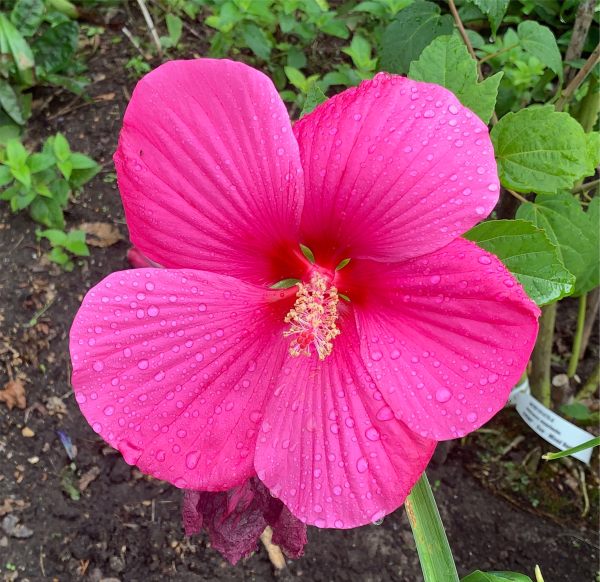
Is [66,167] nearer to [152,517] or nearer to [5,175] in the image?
[5,175]

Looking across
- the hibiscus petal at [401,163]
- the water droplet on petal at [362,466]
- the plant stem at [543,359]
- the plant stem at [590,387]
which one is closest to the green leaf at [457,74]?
the hibiscus petal at [401,163]

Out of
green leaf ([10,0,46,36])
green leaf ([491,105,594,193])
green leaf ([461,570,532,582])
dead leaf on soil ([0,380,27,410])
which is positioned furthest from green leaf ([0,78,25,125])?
green leaf ([461,570,532,582])

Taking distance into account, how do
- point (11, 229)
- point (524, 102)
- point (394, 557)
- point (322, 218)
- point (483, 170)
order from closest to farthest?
point (483, 170) < point (322, 218) < point (394, 557) < point (524, 102) < point (11, 229)

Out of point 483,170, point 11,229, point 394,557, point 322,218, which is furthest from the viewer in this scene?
point 11,229

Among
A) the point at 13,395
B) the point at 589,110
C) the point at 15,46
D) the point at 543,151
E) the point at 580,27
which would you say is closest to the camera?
the point at 543,151

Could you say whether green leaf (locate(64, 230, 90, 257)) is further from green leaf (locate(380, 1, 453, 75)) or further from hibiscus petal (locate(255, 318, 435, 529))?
hibiscus petal (locate(255, 318, 435, 529))

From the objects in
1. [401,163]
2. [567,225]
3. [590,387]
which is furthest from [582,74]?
Answer: [590,387]

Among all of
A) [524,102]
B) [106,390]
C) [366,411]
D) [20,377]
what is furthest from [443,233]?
[20,377]

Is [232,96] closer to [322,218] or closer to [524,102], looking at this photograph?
[322,218]
